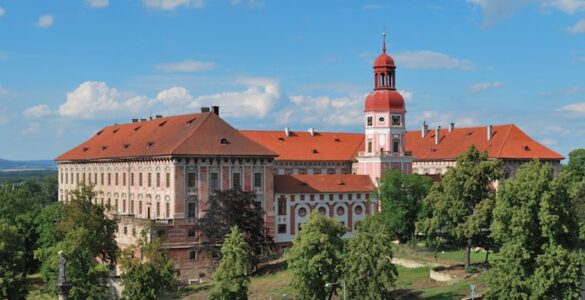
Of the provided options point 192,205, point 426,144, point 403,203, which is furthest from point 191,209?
point 426,144

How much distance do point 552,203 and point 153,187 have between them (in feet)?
146

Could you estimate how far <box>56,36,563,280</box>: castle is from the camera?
8344cm

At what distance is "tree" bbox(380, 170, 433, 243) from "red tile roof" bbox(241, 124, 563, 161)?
926 inches

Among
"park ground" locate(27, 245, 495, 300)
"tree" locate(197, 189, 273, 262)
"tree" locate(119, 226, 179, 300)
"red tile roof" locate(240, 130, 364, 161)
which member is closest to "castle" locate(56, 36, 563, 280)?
"red tile roof" locate(240, 130, 364, 161)

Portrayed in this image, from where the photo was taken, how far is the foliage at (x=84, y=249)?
63.2 m

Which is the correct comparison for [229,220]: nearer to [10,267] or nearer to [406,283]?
[406,283]

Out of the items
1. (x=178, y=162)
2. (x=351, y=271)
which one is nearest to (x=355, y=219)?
(x=178, y=162)

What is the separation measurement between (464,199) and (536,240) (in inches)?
563

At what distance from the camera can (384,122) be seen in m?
100

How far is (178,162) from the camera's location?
82.8 meters

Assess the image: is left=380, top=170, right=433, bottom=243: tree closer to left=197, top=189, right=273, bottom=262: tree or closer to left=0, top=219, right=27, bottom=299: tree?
left=197, top=189, right=273, bottom=262: tree

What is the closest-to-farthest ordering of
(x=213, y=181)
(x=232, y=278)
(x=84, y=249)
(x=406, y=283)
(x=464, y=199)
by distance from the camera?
1. (x=232, y=278)
2. (x=406, y=283)
3. (x=84, y=249)
4. (x=464, y=199)
5. (x=213, y=181)

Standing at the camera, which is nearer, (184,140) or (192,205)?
(192,205)

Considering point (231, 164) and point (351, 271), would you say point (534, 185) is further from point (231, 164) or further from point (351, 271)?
point (231, 164)
